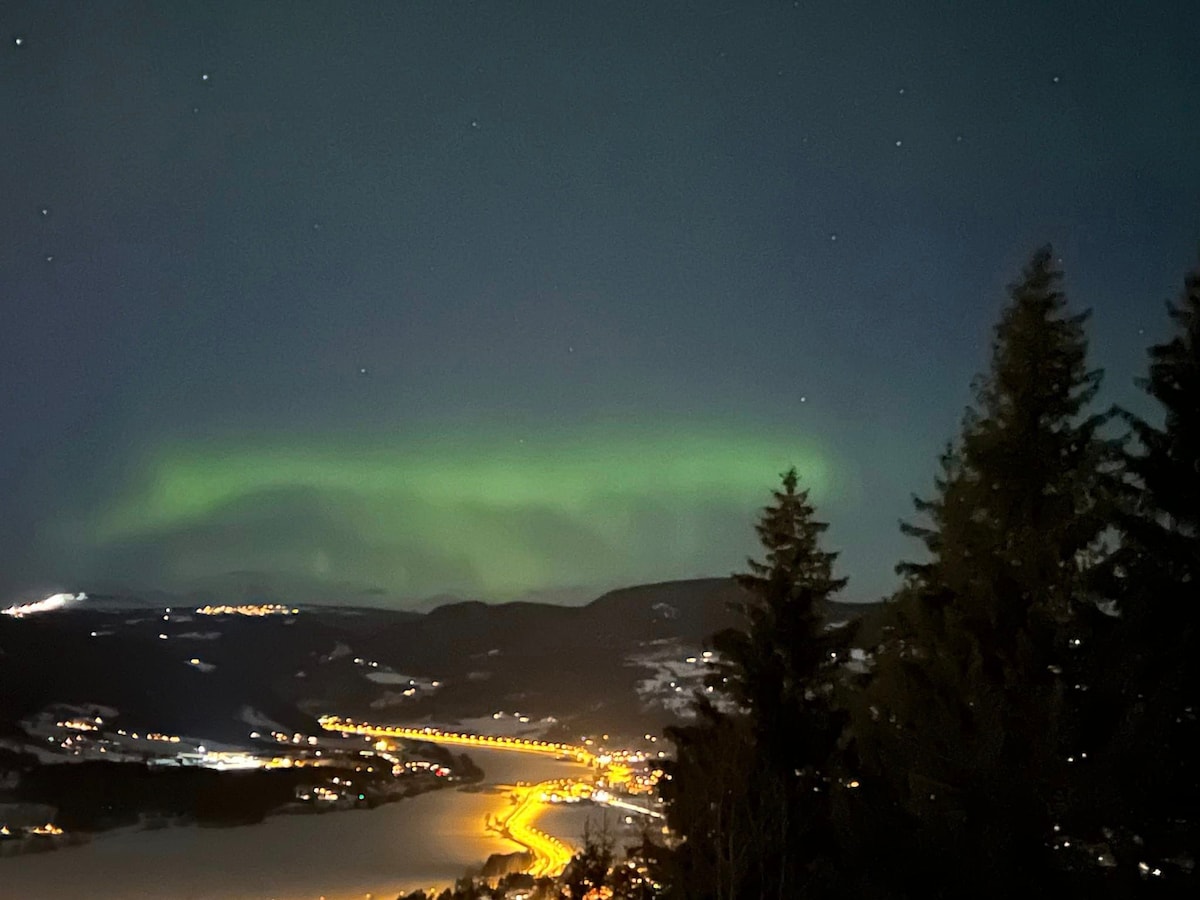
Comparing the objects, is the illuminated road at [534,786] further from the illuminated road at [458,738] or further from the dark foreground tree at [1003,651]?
the dark foreground tree at [1003,651]

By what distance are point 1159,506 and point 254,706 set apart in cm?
11668

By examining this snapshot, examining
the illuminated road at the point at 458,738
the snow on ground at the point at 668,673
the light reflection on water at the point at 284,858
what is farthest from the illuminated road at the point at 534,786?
the snow on ground at the point at 668,673

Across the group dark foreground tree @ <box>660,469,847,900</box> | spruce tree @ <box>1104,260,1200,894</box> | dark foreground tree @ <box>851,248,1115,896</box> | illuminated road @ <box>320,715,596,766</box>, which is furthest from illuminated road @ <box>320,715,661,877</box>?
spruce tree @ <box>1104,260,1200,894</box>

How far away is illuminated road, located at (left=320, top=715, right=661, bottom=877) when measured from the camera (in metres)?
57.1

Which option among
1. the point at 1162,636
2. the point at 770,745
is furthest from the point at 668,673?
the point at 1162,636

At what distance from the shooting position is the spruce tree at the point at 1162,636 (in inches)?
493

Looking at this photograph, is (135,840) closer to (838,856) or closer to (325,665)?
(838,856)

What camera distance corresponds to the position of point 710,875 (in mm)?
15875

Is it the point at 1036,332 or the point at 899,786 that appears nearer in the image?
the point at 899,786

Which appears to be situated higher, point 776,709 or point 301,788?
point 776,709

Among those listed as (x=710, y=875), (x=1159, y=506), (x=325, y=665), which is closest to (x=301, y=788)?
(x=710, y=875)

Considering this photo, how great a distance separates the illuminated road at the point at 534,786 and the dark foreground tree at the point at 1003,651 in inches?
406

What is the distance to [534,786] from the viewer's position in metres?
88.2

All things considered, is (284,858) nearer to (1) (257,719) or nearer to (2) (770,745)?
(2) (770,745)
